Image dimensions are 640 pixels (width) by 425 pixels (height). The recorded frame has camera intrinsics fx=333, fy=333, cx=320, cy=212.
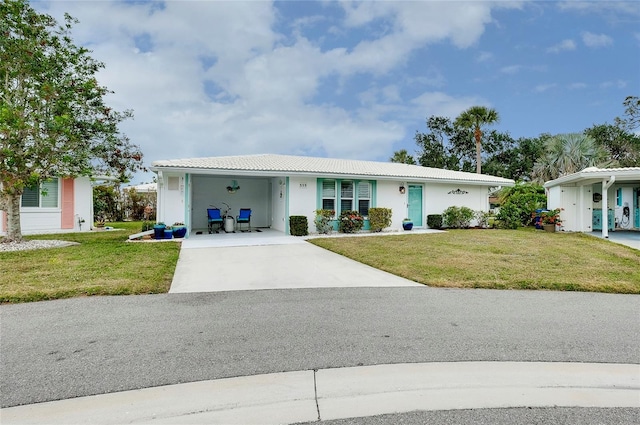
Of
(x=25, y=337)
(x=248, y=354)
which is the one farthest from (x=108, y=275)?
(x=248, y=354)

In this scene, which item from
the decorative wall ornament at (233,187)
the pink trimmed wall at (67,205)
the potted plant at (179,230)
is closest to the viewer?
the potted plant at (179,230)

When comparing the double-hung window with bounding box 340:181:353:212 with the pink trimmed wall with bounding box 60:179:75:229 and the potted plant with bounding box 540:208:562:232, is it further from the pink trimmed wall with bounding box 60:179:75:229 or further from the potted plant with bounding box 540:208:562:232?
the pink trimmed wall with bounding box 60:179:75:229

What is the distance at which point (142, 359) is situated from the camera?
307 cm

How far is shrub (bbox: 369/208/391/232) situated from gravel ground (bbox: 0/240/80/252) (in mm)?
11055

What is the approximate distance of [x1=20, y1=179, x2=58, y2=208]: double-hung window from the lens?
1402cm

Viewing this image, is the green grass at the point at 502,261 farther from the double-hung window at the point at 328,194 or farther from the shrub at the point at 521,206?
the shrub at the point at 521,206

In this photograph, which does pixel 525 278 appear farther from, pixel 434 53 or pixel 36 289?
pixel 434 53

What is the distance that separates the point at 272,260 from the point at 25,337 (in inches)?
201

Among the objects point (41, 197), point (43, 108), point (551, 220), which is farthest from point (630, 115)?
point (41, 197)

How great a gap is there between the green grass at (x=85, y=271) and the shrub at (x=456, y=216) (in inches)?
510

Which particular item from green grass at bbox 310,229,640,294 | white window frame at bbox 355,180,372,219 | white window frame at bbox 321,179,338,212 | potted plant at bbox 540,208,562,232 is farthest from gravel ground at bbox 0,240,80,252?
potted plant at bbox 540,208,562,232

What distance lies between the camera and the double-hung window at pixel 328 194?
14.5 m

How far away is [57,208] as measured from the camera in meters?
Answer: 14.6

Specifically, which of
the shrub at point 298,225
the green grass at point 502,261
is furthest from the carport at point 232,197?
the green grass at point 502,261
